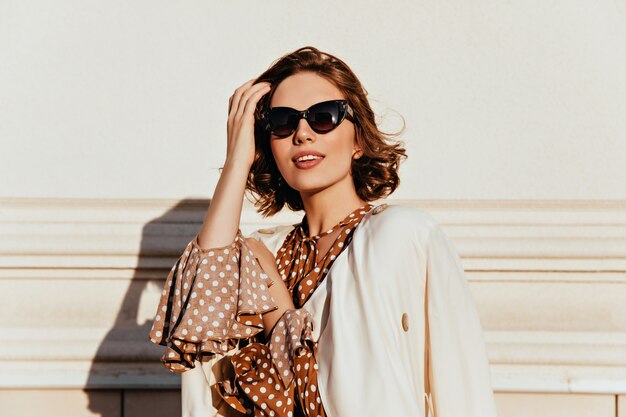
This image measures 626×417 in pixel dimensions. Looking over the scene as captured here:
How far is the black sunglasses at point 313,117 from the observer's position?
240 cm

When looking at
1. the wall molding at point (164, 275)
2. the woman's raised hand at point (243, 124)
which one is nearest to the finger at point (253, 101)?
the woman's raised hand at point (243, 124)

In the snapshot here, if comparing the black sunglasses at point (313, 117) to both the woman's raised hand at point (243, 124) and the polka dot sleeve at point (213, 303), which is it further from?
the polka dot sleeve at point (213, 303)

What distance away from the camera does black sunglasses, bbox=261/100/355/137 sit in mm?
2396

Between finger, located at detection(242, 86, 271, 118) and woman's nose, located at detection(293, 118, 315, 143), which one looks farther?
finger, located at detection(242, 86, 271, 118)

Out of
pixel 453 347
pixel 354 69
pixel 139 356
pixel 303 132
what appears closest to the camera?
pixel 453 347

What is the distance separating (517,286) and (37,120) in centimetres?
214

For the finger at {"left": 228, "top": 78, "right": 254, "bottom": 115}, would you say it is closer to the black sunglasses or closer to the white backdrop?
the black sunglasses

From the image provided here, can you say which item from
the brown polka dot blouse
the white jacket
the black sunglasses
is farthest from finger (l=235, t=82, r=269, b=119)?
the white jacket

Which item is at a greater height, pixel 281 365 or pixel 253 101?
pixel 253 101

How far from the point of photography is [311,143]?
239 cm

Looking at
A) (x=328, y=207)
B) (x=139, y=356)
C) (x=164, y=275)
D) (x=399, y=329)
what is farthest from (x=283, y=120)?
(x=139, y=356)

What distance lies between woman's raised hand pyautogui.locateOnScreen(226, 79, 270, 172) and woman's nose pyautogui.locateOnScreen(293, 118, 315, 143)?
147mm

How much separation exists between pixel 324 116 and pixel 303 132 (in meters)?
0.07

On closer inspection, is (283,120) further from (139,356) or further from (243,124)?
(139,356)
